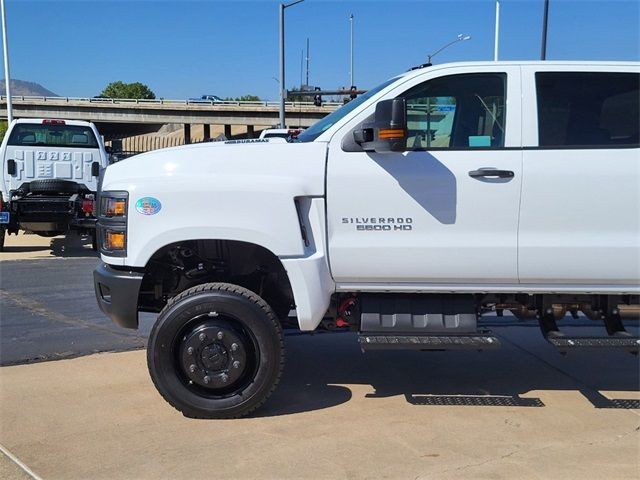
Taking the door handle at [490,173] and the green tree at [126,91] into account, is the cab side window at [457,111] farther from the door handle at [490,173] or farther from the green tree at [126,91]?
the green tree at [126,91]

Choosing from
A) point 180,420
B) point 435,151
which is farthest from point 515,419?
point 180,420

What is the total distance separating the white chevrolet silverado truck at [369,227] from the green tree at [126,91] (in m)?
118

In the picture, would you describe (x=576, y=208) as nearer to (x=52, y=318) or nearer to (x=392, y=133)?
(x=392, y=133)

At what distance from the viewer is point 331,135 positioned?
422 cm

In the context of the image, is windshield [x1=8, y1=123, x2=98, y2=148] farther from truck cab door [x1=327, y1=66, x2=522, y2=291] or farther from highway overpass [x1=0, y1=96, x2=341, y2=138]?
highway overpass [x1=0, y1=96, x2=341, y2=138]

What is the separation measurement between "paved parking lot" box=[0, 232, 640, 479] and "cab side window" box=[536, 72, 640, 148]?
1.84m

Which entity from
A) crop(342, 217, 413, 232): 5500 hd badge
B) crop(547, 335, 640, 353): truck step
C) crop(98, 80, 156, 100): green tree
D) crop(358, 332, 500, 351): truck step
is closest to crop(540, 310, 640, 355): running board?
crop(547, 335, 640, 353): truck step

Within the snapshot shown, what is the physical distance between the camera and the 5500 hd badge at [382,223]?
411 centimetres

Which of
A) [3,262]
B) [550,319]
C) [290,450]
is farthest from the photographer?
[3,262]

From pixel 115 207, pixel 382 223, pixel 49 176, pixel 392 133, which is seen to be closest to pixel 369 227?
pixel 382 223

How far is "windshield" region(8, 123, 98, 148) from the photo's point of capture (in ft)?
39.4

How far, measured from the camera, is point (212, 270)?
178 inches

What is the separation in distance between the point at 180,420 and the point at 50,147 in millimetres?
9226

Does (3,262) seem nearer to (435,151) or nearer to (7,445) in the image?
(7,445)
